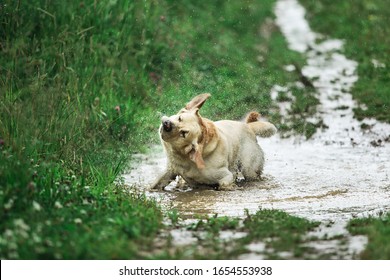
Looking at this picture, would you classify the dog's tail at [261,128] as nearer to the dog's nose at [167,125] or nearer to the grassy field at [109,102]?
the grassy field at [109,102]

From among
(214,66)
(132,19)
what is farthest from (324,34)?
(132,19)

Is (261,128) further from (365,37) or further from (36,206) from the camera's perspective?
(365,37)

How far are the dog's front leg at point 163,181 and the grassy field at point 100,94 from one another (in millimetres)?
440

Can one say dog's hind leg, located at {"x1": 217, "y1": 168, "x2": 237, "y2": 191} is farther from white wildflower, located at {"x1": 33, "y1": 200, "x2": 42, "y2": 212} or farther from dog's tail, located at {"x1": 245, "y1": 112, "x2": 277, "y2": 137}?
white wildflower, located at {"x1": 33, "y1": 200, "x2": 42, "y2": 212}

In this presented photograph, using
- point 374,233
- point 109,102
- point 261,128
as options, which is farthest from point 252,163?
point 374,233

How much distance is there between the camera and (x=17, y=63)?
30.7ft

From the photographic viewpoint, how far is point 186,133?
9.04 m

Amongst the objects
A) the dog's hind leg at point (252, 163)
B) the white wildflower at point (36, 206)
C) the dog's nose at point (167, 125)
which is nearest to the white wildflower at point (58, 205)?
the white wildflower at point (36, 206)

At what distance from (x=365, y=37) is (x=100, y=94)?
289 inches

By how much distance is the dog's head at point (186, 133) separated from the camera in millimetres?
8922

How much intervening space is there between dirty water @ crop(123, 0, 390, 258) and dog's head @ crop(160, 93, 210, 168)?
472 mm

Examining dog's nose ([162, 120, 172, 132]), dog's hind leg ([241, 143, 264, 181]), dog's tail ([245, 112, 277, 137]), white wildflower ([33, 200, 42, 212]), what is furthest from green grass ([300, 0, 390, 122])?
white wildflower ([33, 200, 42, 212])

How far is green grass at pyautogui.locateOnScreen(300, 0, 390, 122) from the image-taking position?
13.5 metres
